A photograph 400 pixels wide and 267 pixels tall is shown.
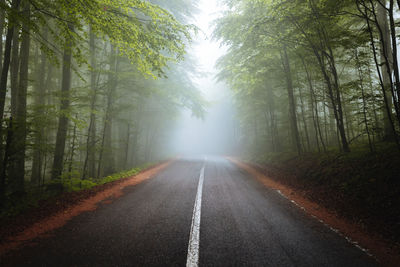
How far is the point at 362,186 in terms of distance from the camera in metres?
5.25

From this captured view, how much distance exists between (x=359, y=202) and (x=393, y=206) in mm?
738

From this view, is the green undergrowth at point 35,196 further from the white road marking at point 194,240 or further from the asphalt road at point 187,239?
the white road marking at point 194,240

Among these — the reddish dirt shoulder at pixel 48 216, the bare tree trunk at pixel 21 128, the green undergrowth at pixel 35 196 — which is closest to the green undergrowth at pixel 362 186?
the reddish dirt shoulder at pixel 48 216

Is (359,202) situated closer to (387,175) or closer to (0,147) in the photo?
(387,175)

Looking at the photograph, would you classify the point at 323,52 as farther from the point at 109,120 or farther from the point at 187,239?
the point at 109,120

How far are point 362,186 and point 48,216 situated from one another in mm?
8862

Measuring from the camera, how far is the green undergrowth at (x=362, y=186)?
414 cm

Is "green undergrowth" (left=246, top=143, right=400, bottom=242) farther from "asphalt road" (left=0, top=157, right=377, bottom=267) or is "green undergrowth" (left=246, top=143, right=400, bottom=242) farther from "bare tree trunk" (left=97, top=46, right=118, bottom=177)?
"bare tree trunk" (left=97, top=46, right=118, bottom=177)

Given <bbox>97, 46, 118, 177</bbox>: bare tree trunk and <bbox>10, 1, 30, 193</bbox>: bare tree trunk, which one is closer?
<bbox>10, 1, 30, 193</bbox>: bare tree trunk

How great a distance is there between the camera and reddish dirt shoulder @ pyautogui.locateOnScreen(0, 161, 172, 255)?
11.2ft

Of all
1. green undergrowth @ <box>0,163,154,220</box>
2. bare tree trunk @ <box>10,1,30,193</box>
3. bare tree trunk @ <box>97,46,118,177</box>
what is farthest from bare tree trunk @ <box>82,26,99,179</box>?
bare tree trunk @ <box>10,1,30,193</box>

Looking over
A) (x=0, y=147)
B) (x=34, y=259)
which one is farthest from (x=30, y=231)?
(x=0, y=147)

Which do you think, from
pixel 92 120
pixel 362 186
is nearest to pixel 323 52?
pixel 362 186

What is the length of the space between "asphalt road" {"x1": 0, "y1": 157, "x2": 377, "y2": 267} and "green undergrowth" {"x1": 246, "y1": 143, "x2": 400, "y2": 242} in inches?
49.8
